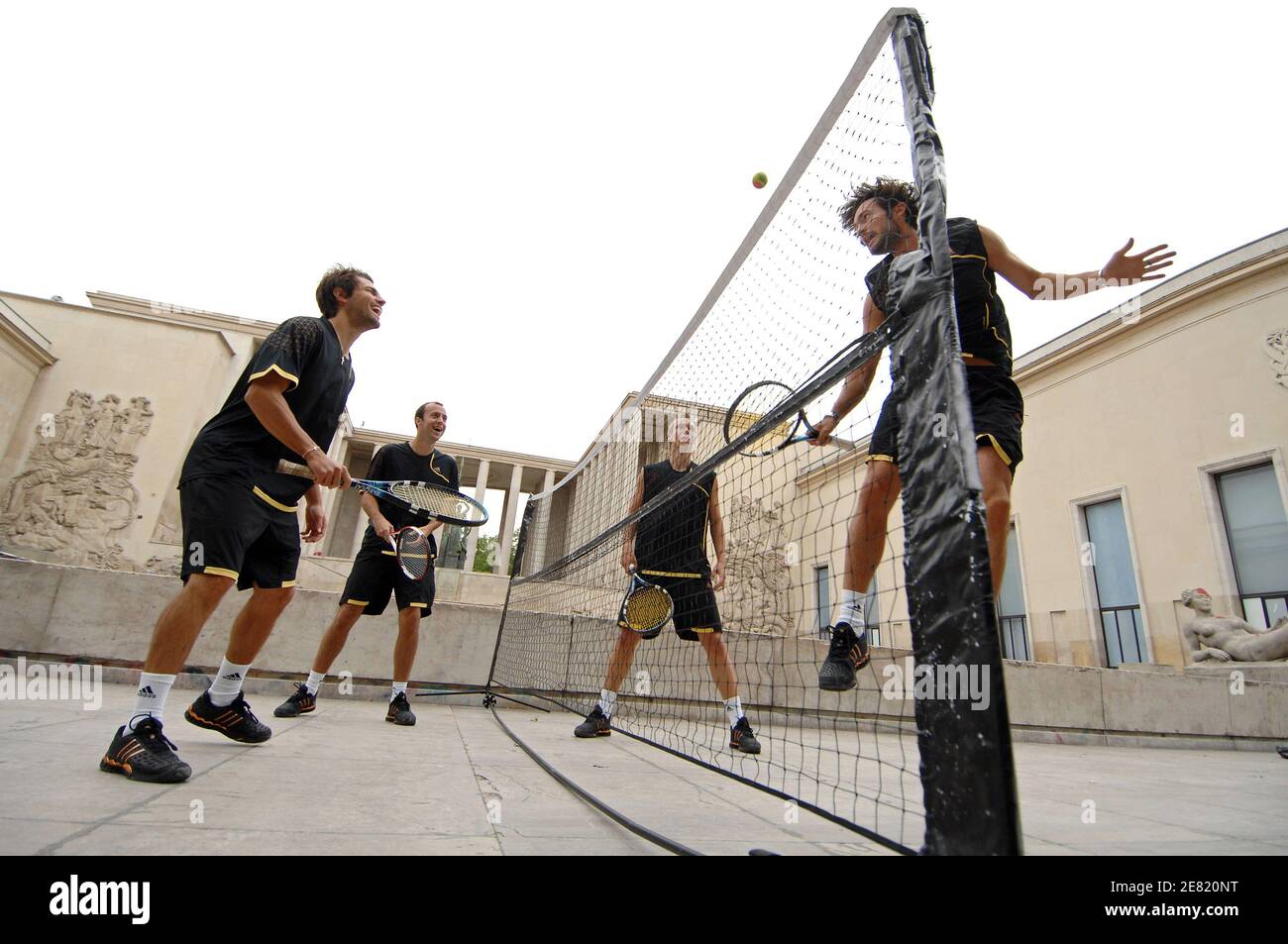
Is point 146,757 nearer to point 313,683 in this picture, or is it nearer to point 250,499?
point 250,499

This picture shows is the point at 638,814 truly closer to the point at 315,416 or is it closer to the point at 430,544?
the point at 315,416

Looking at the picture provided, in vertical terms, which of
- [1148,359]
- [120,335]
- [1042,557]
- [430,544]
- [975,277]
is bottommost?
[430,544]

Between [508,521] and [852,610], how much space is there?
4029 centimetres

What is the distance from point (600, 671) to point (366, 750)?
12.2ft

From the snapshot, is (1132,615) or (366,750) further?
(1132,615)

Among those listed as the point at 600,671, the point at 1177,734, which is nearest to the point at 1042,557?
the point at 1177,734

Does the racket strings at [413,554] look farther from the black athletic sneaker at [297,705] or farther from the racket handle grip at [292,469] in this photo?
the racket handle grip at [292,469]

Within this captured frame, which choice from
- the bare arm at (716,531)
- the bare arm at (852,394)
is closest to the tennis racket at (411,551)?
the bare arm at (716,531)

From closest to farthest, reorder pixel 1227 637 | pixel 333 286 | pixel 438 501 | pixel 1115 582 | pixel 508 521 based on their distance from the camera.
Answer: pixel 333 286
pixel 438 501
pixel 1227 637
pixel 1115 582
pixel 508 521

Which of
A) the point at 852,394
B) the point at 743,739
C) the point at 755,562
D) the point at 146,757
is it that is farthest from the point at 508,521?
the point at 852,394

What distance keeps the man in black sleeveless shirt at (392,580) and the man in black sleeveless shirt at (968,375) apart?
3.33 meters

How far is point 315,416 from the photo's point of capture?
3.04 metres

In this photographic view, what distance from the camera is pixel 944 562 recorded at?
4.54ft
